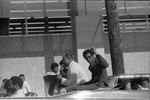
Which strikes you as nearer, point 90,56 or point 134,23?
point 90,56

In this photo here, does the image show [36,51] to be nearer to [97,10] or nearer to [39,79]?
[39,79]

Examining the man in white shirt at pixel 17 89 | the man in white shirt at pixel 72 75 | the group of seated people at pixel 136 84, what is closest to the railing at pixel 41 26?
the man in white shirt at pixel 72 75

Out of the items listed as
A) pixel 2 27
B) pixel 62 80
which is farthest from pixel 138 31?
pixel 62 80

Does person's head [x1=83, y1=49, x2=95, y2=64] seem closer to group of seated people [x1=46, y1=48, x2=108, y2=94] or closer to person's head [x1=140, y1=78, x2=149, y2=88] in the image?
group of seated people [x1=46, y1=48, x2=108, y2=94]

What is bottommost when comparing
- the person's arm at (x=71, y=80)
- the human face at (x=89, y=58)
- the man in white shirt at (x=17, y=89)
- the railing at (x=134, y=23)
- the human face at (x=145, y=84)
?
the person's arm at (x=71, y=80)

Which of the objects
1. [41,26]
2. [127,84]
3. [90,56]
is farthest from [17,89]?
[41,26]

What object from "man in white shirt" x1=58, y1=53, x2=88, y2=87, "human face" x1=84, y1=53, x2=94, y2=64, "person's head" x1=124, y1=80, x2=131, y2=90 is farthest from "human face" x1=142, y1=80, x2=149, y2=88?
"man in white shirt" x1=58, y1=53, x2=88, y2=87

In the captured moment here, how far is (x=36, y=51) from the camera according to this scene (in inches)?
495

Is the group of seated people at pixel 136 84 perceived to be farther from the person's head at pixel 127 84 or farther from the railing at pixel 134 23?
the railing at pixel 134 23

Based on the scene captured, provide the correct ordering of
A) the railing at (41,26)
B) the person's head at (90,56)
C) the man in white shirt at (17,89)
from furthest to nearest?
1. the railing at (41,26)
2. the person's head at (90,56)
3. the man in white shirt at (17,89)

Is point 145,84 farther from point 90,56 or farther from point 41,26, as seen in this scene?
point 41,26

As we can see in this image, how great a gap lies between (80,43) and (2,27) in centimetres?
220

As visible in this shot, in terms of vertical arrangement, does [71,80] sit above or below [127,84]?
below

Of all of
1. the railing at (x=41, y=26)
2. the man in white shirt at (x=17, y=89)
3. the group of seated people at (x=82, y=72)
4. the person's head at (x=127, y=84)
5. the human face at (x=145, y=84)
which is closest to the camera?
the person's head at (x=127, y=84)
